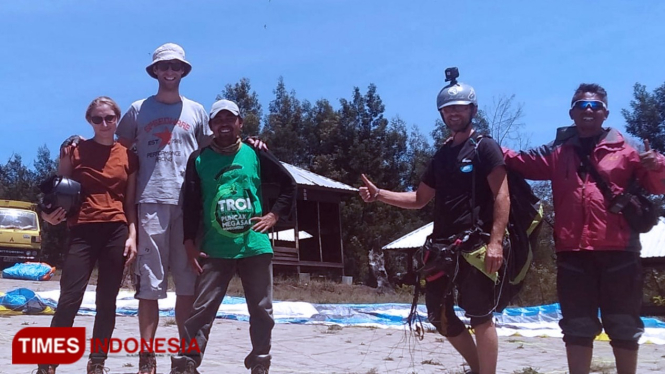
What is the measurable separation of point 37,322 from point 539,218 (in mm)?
6417

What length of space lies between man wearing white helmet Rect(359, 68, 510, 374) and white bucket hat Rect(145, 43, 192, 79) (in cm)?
173

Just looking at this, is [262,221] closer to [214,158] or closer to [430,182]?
[214,158]

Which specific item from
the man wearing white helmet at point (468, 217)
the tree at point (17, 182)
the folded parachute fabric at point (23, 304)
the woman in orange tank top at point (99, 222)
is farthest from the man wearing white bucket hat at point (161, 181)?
the tree at point (17, 182)

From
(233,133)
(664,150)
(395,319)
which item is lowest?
(395,319)

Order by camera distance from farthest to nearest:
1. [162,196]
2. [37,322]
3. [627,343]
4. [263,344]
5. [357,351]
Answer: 1. [37,322]
2. [357,351]
3. [162,196]
4. [263,344]
5. [627,343]

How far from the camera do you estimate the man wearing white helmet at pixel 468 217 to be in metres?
3.88

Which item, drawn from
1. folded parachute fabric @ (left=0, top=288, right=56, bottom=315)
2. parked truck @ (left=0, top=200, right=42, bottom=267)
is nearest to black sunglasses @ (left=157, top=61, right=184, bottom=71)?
folded parachute fabric @ (left=0, top=288, right=56, bottom=315)

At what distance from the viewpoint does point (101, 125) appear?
4.44 metres

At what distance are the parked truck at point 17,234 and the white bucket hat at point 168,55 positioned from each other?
65.8 ft

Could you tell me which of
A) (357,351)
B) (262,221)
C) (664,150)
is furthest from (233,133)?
(664,150)

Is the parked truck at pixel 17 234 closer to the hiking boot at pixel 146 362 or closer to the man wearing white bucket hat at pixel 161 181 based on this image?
the man wearing white bucket hat at pixel 161 181

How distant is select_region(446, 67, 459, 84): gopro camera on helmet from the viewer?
14.1ft

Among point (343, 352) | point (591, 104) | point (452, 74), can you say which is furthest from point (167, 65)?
point (343, 352)

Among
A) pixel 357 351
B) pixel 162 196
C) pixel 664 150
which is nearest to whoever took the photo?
pixel 162 196
